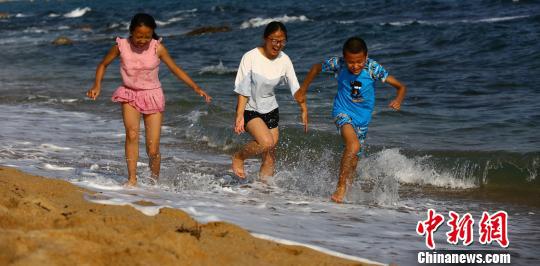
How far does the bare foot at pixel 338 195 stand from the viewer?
289 inches

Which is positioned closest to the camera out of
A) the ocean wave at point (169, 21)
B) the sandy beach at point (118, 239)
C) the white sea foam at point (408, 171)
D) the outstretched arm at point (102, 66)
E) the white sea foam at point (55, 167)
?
the sandy beach at point (118, 239)

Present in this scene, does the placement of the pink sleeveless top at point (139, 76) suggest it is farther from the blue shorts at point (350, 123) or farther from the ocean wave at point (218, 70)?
the ocean wave at point (218, 70)

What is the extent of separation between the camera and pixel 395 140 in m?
10.7

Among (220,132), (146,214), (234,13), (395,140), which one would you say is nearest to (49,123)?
(220,132)

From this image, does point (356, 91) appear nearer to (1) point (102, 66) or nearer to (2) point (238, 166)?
(2) point (238, 166)

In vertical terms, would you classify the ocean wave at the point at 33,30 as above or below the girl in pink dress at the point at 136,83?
above

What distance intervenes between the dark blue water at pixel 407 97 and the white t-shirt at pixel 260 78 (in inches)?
36.5

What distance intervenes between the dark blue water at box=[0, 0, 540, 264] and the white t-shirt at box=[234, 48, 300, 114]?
93 centimetres

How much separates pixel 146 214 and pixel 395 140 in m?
5.94

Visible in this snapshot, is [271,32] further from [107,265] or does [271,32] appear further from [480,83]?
[480,83]

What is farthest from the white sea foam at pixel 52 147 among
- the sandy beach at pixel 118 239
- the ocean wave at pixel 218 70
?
the ocean wave at pixel 218 70

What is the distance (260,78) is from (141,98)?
1.08 metres

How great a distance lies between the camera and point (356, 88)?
728 cm

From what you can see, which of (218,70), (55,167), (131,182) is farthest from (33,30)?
(131,182)
